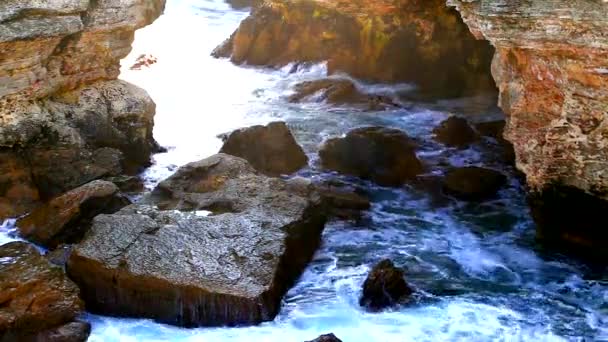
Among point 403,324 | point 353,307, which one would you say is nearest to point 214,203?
point 353,307

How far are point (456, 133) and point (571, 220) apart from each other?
390 cm

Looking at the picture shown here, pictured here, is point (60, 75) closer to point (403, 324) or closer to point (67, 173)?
point (67, 173)

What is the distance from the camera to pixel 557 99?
22.6 feet

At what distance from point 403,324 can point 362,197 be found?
9.64ft

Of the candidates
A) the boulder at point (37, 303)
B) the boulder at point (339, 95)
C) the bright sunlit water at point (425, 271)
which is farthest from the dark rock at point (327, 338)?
the boulder at point (339, 95)

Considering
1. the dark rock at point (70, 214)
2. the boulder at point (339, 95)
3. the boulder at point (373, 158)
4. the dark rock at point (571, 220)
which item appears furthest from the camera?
the boulder at point (339, 95)

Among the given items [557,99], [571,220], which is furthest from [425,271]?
[557,99]

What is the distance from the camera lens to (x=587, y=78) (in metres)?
6.31

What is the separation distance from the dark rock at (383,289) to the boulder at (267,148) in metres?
3.43

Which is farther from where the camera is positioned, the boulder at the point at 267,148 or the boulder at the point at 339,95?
the boulder at the point at 339,95

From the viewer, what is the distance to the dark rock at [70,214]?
7340 mm

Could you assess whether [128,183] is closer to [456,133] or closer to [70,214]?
[70,214]

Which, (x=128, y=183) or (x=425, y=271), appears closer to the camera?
(x=425, y=271)

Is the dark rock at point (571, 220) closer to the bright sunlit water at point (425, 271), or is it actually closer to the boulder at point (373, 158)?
the bright sunlit water at point (425, 271)
